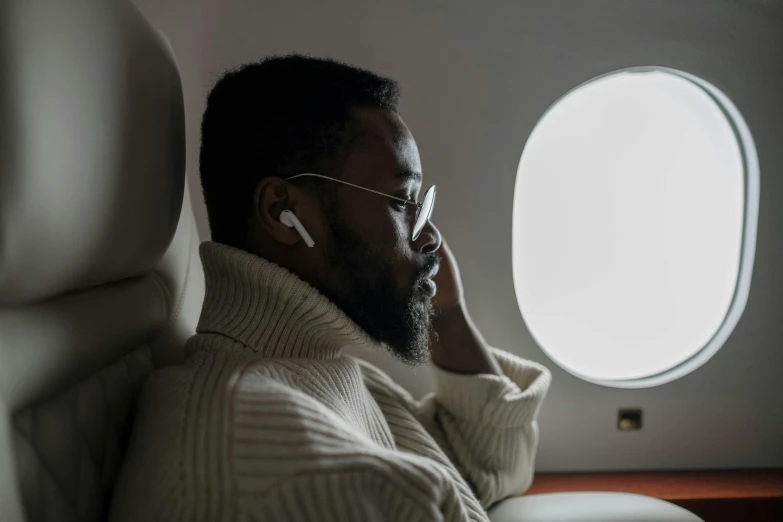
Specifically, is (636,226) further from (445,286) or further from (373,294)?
(373,294)

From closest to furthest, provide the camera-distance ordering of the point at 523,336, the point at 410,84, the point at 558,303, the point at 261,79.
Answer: the point at 261,79 → the point at 410,84 → the point at 523,336 → the point at 558,303

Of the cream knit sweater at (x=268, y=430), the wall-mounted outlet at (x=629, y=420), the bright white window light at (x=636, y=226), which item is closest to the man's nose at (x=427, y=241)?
the cream knit sweater at (x=268, y=430)

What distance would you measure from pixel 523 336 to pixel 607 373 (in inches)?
13.0

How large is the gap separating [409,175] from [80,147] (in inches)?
18.9

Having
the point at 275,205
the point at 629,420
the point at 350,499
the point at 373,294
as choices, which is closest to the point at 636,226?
the point at 629,420

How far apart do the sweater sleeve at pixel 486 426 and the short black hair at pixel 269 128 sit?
0.53 metres

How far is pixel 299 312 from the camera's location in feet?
2.70

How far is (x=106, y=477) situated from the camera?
0.69m

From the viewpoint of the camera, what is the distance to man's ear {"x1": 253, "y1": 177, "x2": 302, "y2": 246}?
85 cm

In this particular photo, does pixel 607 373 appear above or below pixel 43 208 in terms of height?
below

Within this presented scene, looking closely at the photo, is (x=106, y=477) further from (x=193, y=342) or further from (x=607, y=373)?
(x=607, y=373)

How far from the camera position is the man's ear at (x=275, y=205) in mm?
855

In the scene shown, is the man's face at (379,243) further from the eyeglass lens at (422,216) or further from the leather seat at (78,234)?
the leather seat at (78,234)

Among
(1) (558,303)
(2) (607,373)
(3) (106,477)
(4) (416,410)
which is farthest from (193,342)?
(2) (607,373)
